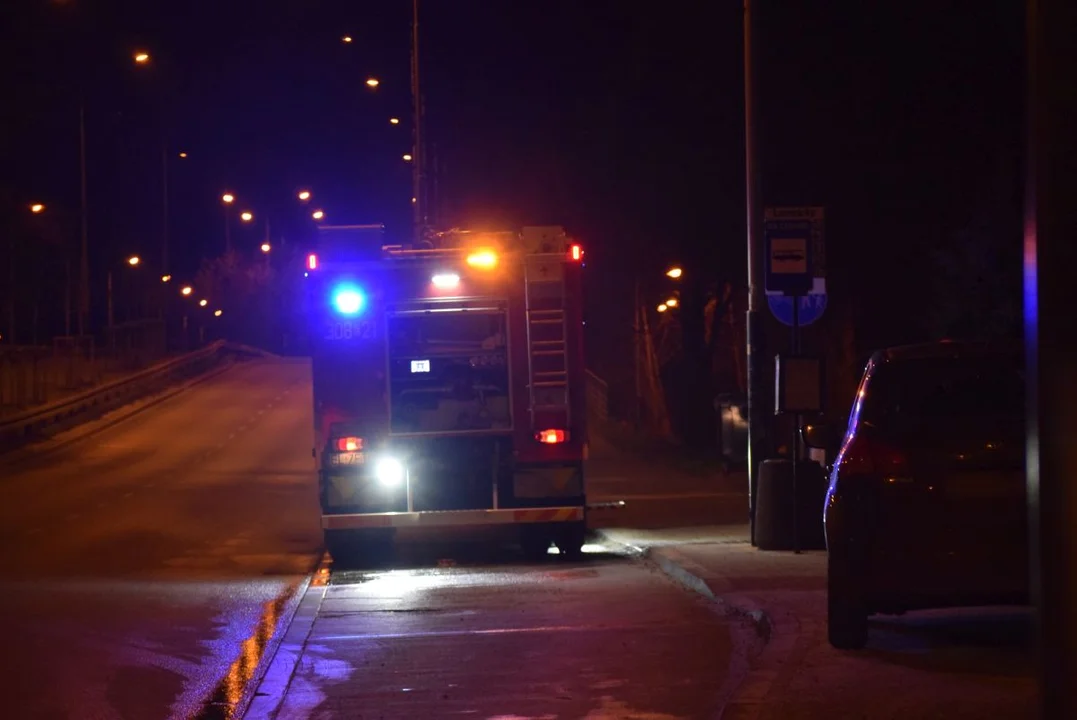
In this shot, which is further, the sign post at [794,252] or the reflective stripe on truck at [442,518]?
the reflective stripe on truck at [442,518]

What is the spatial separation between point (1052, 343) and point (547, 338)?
424 inches

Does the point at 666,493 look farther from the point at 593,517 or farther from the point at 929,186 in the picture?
the point at 929,186

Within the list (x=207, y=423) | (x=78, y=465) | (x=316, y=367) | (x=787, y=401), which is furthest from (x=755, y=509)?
(x=207, y=423)

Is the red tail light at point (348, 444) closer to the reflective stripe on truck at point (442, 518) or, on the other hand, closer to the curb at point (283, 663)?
the reflective stripe on truck at point (442, 518)

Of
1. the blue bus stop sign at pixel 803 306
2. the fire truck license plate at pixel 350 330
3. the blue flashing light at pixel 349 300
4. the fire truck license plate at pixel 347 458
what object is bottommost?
the fire truck license plate at pixel 347 458

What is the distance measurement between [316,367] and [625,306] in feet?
77.0

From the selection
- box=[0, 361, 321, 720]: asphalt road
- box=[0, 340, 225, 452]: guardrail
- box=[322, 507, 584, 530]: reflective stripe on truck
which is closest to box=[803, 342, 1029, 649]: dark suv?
box=[0, 361, 321, 720]: asphalt road

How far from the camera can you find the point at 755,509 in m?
14.0

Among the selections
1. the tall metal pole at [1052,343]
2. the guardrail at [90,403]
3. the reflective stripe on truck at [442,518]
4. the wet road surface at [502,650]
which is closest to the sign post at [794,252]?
the reflective stripe on truck at [442,518]

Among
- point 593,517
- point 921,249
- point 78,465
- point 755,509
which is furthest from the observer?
point 78,465

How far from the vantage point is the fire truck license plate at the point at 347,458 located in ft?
46.7

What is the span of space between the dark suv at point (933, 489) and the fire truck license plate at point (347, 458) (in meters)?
6.91

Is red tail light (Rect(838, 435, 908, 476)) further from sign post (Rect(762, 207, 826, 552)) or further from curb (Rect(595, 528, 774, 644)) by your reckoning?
sign post (Rect(762, 207, 826, 552))

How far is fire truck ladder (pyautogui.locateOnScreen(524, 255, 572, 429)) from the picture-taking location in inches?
563
